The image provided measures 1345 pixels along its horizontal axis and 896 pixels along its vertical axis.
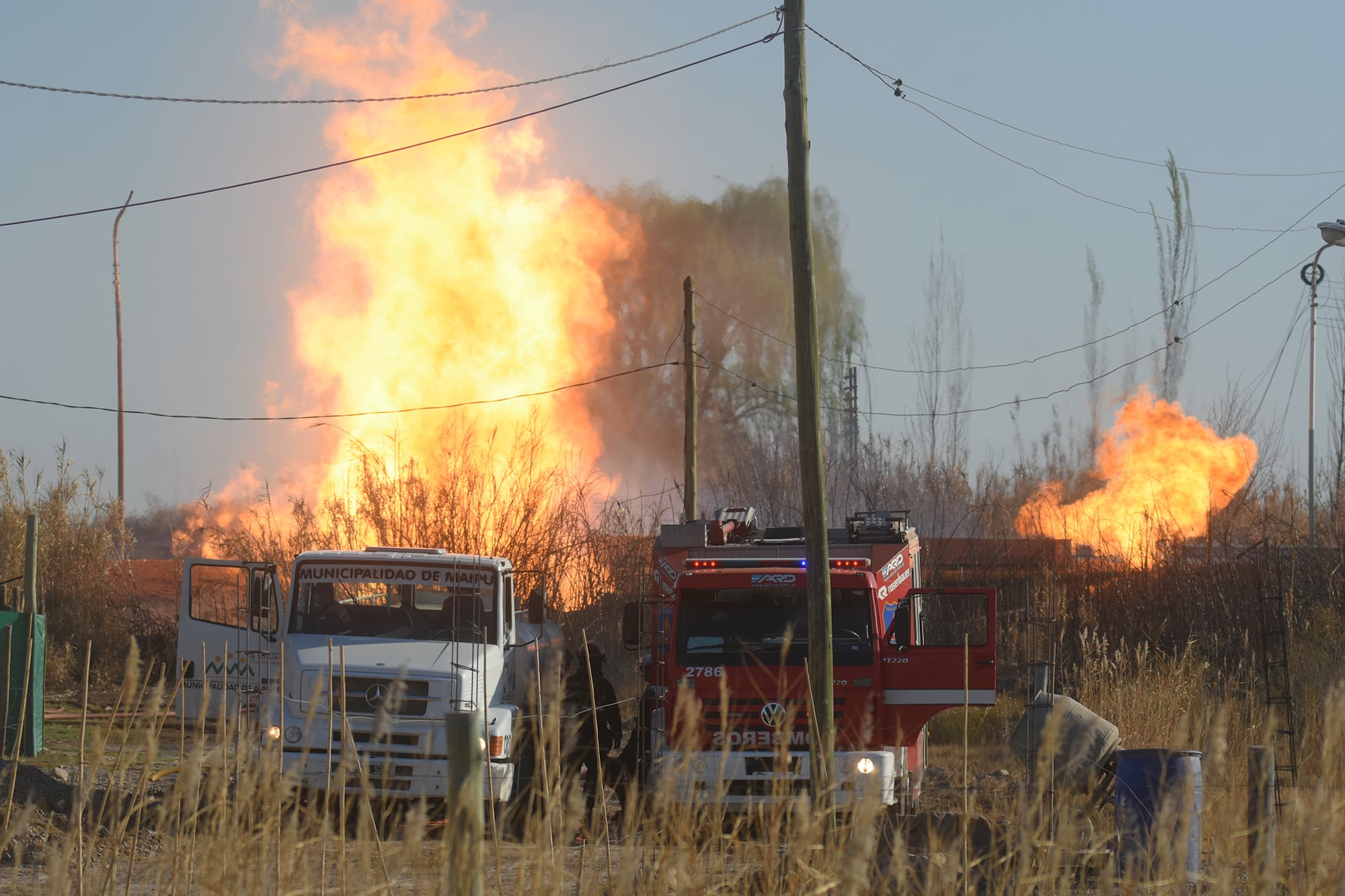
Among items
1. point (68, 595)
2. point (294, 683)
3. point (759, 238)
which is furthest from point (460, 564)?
point (759, 238)

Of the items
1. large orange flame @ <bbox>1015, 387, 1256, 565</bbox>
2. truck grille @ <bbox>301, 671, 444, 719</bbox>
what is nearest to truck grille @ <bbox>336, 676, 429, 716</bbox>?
truck grille @ <bbox>301, 671, 444, 719</bbox>

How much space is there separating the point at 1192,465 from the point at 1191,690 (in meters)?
19.9

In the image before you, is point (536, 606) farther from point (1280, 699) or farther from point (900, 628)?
point (1280, 699)

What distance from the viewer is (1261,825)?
501 centimetres

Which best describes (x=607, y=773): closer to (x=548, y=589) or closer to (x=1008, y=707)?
(x=1008, y=707)

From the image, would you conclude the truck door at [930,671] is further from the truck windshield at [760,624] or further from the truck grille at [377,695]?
the truck grille at [377,695]

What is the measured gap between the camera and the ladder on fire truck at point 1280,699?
538 inches

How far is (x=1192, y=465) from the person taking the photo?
3631 cm

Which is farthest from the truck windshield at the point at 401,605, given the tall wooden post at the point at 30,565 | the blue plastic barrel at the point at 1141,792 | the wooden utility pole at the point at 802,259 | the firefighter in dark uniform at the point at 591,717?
the blue plastic barrel at the point at 1141,792

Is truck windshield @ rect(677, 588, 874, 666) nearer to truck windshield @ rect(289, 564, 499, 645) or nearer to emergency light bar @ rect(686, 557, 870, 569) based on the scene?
emergency light bar @ rect(686, 557, 870, 569)

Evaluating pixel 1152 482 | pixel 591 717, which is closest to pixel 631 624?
pixel 591 717

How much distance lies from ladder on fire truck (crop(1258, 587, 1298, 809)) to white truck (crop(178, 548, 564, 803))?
689 centimetres

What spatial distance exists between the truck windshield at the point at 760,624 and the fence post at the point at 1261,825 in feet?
17.0

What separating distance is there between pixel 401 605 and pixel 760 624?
3761 millimetres
